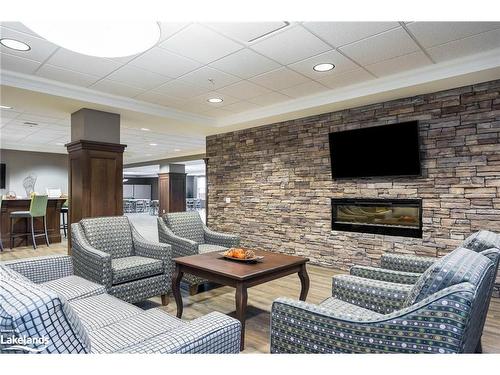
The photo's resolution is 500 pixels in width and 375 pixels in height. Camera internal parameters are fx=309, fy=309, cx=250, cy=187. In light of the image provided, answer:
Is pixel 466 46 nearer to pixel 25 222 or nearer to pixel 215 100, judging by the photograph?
pixel 215 100

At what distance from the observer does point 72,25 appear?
1.68 meters

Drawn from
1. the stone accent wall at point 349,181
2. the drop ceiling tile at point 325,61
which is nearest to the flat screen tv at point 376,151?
the stone accent wall at point 349,181

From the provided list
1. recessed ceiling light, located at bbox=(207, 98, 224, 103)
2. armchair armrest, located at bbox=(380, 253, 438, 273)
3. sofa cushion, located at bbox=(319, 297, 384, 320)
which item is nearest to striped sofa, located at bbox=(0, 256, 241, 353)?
sofa cushion, located at bbox=(319, 297, 384, 320)

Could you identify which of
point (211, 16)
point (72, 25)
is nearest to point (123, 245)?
point (72, 25)

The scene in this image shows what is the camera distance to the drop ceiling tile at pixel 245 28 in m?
2.50

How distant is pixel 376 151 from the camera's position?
409 centimetres

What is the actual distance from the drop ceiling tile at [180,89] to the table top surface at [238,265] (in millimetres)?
2166

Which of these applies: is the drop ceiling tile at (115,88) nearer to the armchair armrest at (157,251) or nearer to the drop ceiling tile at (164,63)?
the drop ceiling tile at (164,63)

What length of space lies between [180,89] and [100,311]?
9.75ft

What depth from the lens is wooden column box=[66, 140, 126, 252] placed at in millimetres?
4371

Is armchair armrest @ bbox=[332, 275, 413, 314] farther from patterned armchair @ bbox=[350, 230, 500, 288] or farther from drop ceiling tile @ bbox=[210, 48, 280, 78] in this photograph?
drop ceiling tile @ bbox=[210, 48, 280, 78]

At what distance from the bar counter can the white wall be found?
3.17 m

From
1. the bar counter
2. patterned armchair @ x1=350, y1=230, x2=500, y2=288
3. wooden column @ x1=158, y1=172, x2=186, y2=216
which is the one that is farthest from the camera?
wooden column @ x1=158, y1=172, x2=186, y2=216

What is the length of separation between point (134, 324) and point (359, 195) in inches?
137
